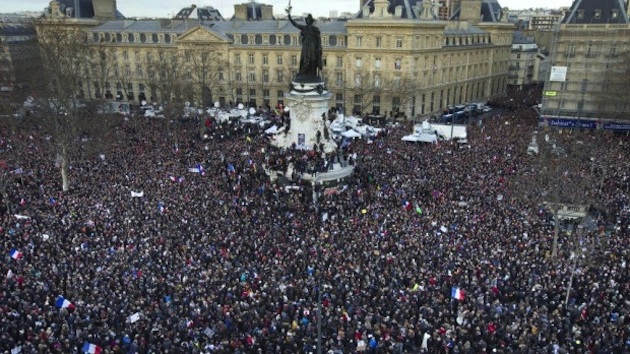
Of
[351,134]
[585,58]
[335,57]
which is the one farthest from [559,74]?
[335,57]

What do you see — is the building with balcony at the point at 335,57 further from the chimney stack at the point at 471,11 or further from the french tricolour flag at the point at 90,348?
the french tricolour flag at the point at 90,348

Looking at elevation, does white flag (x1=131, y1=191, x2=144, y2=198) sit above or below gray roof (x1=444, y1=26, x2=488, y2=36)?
below

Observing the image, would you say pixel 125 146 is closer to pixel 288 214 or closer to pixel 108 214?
pixel 108 214

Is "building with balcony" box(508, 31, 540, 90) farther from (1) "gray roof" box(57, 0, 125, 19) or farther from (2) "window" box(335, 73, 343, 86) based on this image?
(1) "gray roof" box(57, 0, 125, 19)

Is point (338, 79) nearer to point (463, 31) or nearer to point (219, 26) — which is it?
point (219, 26)

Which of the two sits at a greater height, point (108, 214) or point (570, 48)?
point (570, 48)

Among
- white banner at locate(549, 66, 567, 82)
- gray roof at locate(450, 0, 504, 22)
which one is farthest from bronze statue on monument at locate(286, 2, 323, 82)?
gray roof at locate(450, 0, 504, 22)

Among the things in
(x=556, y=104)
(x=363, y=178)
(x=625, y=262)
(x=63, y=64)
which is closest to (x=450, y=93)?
(x=556, y=104)
